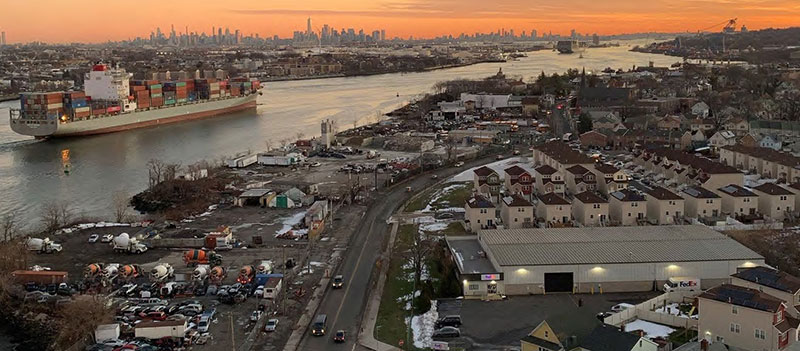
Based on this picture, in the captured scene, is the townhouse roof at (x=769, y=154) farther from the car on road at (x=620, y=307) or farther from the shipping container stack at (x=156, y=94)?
the shipping container stack at (x=156, y=94)

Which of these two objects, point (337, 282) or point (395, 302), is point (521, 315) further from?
point (337, 282)

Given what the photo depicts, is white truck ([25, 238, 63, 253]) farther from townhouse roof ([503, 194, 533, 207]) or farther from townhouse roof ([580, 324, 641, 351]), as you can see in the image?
townhouse roof ([580, 324, 641, 351])

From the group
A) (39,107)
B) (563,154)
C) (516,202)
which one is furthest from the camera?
(39,107)

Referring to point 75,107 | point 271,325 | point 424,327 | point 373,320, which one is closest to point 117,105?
point 75,107

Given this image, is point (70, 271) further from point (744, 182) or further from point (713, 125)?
point (713, 125)

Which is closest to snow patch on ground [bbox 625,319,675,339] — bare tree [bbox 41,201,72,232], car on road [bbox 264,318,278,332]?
car on road [bbox 264,318,278,332]

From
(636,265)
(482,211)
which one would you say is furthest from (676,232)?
(482,211)

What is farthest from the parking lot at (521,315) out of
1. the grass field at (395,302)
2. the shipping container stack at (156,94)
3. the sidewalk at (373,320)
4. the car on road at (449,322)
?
the shipping container stack at (156,94)
